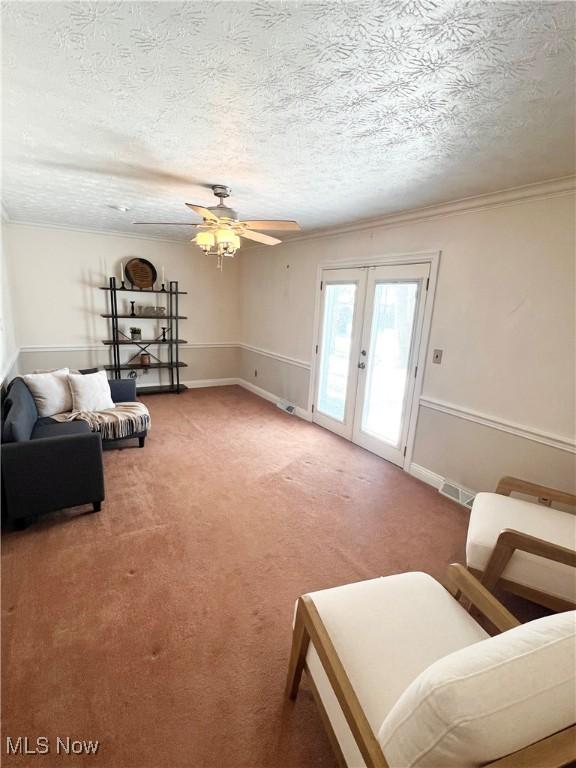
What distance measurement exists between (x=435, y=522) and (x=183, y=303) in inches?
188

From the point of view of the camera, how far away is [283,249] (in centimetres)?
490

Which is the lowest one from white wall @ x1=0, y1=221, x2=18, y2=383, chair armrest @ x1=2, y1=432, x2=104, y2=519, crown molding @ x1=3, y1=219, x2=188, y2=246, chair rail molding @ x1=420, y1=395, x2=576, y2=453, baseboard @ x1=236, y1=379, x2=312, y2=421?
baseboard @ x1=236, y1=379, x2=312, y2=421

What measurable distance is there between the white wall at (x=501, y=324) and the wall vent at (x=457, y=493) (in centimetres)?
8

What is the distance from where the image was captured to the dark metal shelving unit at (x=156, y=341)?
512 cm

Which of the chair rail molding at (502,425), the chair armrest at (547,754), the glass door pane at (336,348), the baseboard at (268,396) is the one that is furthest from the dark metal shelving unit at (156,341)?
the chair armrest at (547,754)

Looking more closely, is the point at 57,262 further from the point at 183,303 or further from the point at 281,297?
the point at 281,297

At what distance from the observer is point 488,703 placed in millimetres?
679

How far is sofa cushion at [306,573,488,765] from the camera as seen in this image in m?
1.03

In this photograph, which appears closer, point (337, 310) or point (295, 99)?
point (295, 99)

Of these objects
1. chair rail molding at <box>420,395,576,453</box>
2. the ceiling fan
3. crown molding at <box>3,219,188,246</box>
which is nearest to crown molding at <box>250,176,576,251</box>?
the ceiling fan

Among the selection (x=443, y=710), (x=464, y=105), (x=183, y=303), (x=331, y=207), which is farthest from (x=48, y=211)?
(x=443, y=710)

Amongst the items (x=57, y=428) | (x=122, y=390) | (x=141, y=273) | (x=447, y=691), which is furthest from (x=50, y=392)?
(x=447, y=691)

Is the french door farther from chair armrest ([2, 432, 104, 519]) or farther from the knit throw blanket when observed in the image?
chair armrest ([2, 432, 104, 519])

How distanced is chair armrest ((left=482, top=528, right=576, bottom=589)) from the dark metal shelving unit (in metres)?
4.86
